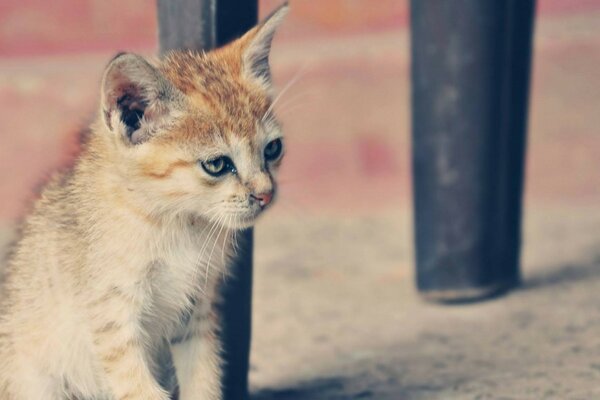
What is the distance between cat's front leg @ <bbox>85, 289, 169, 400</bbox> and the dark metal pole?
130cm

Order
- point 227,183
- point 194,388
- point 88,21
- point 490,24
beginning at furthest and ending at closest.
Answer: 1. point 88,21
2. point 490,24
3. point 194,388
4. point 227,183

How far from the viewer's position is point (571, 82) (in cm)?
430

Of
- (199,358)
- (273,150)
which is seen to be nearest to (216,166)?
(273,150)

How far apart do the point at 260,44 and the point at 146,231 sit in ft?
1.73

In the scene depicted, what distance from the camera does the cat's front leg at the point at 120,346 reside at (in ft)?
7.55

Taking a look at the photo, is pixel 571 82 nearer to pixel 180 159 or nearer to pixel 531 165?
pixel 531 165

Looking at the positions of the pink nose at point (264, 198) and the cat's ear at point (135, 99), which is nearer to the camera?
the cat's ear at point (135, 99)

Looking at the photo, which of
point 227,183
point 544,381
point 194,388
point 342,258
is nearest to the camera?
point 227,183

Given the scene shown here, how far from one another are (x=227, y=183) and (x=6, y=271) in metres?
0.70

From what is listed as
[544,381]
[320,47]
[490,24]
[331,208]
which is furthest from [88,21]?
[544,381]

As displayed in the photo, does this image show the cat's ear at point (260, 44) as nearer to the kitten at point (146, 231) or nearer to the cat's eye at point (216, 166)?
the kitten at point (146, 231)

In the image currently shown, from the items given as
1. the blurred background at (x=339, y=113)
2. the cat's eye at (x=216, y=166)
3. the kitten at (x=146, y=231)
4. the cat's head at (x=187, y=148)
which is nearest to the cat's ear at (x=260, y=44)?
the kitten at (x=146, y=231)

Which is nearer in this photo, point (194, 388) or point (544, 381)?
point (194, 388)

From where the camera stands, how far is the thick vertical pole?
2521 mm
